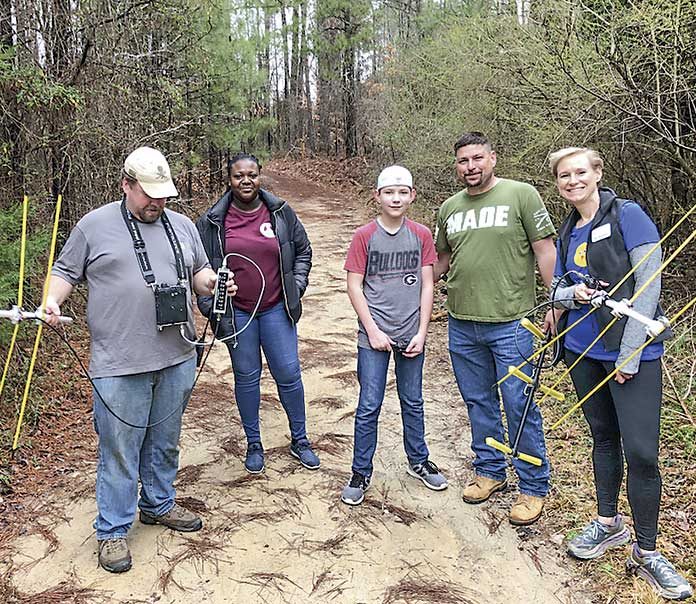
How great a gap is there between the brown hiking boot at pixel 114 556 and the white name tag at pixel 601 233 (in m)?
2.64

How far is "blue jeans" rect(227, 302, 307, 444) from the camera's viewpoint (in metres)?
3.83

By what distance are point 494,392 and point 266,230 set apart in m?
1.66

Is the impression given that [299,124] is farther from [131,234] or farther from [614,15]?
[131,234]

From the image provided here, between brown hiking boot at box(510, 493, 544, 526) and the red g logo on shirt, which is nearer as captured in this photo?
brown hiking boot at box(510, 493, 544, 526)

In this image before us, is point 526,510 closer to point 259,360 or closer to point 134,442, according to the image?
point 259,360

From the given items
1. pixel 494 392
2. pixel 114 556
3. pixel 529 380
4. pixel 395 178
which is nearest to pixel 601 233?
pixel 529 380

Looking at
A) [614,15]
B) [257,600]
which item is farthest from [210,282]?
[614,15]

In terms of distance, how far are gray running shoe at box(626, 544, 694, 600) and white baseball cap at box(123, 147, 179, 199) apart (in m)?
2.73

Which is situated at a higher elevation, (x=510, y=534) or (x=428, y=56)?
(x=428, y=56)

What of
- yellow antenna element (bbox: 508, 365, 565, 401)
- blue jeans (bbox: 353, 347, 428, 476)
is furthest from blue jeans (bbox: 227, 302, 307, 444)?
yellow antenna element (bbox: 508, 365, 565, 401)

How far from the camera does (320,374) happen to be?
19.8 feet

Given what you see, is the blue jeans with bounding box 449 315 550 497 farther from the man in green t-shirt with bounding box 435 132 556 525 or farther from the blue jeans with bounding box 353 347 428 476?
the blue jeans with bounding box 353 347 428 476

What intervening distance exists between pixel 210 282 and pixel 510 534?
2.09 metres

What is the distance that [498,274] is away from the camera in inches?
133
